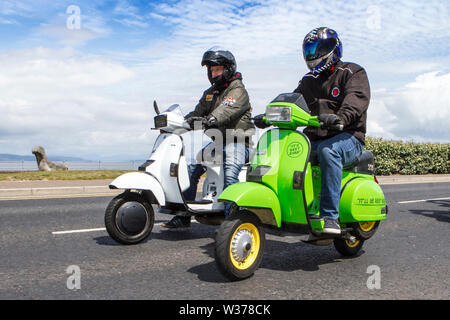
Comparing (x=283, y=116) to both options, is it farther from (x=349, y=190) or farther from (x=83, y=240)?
(x=83, y=240)

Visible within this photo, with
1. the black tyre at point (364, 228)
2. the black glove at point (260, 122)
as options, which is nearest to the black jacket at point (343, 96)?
the black glove at point (260, 122)

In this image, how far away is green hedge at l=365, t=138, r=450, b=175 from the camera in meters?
22.1

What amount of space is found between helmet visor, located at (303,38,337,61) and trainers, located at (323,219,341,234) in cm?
149

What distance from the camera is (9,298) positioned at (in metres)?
3.24

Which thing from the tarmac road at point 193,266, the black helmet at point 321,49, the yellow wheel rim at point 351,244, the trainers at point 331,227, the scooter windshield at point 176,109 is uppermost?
the black helmet at point 321,49

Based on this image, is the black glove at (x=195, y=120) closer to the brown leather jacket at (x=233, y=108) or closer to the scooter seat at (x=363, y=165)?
the brown leather jacket at (x=233, y=108)

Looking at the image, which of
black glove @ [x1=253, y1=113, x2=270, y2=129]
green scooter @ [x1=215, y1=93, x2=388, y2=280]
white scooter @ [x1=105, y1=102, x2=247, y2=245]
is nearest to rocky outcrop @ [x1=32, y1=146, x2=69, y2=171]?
white scooter @ [x1=105, y1=102, x2=247, y2=245]

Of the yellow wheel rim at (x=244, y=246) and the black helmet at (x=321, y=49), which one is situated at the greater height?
the black helmet at (x=321, y=49)

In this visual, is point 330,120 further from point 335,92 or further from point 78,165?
point 78,165

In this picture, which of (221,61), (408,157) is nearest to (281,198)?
(221,61)

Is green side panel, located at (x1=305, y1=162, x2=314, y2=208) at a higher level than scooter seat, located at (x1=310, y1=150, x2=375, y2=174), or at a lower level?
lower

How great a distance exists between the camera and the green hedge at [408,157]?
870 inches

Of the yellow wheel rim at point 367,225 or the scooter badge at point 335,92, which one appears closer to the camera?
the scooter badge at point 335,92

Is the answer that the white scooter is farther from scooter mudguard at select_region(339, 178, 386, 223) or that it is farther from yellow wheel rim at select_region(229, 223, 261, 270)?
yellow wheel rim at select_region(229, 223, 261, 270)
